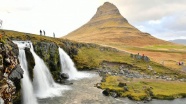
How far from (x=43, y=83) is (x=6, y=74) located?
79.5 ft

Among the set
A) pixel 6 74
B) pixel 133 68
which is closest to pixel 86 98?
pixel 6 74

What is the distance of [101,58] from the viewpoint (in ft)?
360

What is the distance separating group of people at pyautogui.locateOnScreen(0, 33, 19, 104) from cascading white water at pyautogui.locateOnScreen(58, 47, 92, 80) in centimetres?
4176

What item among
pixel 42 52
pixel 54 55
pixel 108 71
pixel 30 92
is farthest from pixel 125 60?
pixel 30 92

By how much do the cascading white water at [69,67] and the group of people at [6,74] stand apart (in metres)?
41.8

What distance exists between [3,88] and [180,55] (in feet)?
512

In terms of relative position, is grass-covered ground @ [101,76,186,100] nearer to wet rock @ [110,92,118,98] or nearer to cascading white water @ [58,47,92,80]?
wet rock @ [110,92,118,98]

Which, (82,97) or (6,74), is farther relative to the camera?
(82,97)

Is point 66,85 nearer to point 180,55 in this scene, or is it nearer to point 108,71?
point 108,71

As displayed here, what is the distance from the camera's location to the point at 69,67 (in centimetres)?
8519

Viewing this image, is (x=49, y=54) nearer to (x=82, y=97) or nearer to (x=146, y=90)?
(x=82, y=97)

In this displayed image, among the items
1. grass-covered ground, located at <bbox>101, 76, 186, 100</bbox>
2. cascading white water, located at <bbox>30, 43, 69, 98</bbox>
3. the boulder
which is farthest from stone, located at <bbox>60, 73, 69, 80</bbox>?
the boulder

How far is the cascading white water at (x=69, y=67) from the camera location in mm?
81463

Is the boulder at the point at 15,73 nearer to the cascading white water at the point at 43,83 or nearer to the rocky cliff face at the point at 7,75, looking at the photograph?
the rocky cliff face at the point at 7,75
